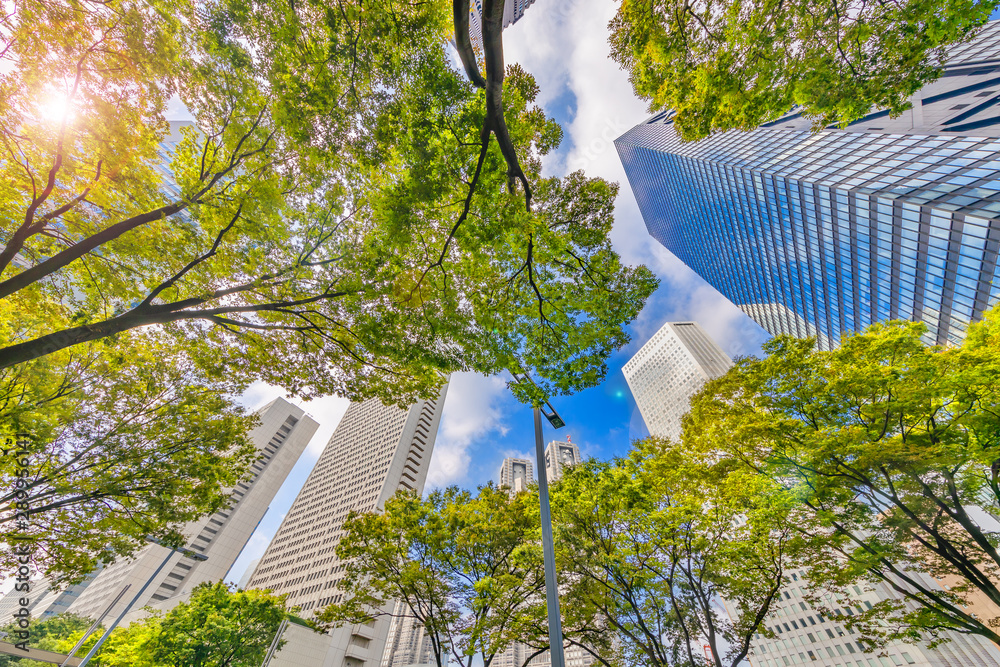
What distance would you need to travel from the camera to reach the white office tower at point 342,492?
55656 mm

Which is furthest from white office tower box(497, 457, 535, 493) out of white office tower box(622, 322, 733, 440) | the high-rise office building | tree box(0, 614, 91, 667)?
tree box(0, 614, 91, 667)

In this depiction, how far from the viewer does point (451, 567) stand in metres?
11.7

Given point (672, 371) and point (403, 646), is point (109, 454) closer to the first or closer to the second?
point (672, 371)

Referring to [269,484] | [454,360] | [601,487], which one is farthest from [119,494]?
[269,484]

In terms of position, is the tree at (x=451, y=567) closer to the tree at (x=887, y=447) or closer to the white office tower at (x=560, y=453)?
the tree at (x=887, y=447)

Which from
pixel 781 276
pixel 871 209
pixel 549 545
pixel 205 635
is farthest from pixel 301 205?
pixel 781 276

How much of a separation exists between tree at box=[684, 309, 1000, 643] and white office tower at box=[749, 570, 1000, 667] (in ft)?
162

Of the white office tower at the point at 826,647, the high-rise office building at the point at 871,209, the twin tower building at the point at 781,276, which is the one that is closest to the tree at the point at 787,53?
the high-rise office building at the point at 871,209

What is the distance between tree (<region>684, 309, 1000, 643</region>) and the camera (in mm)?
7926

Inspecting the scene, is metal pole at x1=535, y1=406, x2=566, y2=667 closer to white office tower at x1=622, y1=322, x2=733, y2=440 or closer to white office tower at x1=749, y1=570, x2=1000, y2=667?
white office tower at x1=749, y1=570, x2=1000, y2=667

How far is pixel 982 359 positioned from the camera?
7.61 m

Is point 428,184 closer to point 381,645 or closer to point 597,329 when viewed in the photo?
point 597,329

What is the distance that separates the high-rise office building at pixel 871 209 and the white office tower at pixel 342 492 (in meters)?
59.3

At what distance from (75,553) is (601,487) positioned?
1308cm
